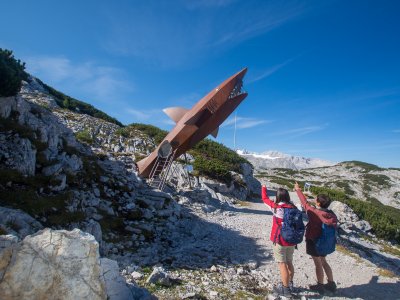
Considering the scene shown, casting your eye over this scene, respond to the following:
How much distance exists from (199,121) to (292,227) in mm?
14438

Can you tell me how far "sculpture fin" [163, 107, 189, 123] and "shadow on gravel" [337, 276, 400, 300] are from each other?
1645cm

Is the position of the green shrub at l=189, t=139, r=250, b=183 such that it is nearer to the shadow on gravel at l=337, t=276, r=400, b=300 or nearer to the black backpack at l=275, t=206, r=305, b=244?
the shadow on gravel at l=337, t=276, r=400, b=300

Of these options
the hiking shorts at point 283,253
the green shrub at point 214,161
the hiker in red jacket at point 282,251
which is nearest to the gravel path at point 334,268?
the hiker in red jacket at point 282,251

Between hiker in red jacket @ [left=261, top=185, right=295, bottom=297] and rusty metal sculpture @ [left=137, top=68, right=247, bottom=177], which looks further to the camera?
rusty metal sculpture @ [left=137, top=68, right=247, bottom=177]

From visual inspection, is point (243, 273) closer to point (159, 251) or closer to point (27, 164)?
point (159, 251)

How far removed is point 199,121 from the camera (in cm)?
2095

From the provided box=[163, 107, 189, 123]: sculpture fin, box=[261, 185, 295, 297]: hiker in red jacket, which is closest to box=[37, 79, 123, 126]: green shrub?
box=[163, 107, 189, 123]: sculpture fin

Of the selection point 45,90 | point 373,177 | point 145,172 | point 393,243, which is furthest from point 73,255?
point 373,177

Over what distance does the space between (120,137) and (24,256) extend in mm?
35777

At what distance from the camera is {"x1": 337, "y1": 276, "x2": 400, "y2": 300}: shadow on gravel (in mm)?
8586

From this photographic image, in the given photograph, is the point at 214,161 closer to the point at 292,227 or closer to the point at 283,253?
the point at 283,253

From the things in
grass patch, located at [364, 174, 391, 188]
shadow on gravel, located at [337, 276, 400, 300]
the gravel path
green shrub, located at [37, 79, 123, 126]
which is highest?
green shrub, located at [37, 79, 123, 126]

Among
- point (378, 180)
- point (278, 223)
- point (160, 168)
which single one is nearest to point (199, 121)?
point (160, 168)

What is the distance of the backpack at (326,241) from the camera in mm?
7805
